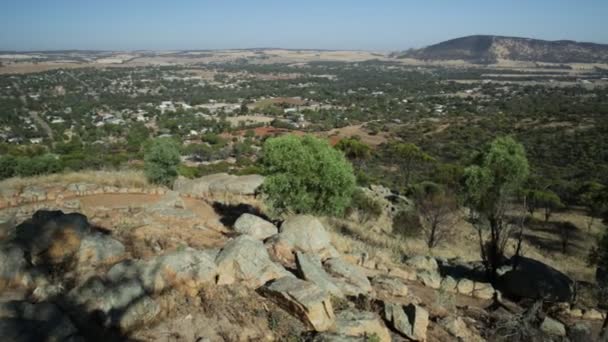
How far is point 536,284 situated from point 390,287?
4643 mm

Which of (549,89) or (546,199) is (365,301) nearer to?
(546,199)

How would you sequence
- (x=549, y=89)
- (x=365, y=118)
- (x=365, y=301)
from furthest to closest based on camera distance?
1. (x=549, y=89)
2. (x=365, y=118)
3. (x=365, y=301)

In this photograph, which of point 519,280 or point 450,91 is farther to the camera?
point 450,91

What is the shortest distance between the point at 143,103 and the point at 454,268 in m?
94.7

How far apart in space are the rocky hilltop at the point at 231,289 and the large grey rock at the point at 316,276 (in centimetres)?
3

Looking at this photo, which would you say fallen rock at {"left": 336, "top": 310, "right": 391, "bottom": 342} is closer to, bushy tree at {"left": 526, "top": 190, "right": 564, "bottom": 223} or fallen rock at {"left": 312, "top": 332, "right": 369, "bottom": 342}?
fallen rock at {"left": 312, "top": 332, "right": 369, "bottom": 342}

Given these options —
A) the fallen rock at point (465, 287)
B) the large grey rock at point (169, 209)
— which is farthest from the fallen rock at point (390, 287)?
the large grey rock at point (169, 209)

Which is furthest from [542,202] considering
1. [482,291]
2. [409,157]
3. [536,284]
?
[482,291]

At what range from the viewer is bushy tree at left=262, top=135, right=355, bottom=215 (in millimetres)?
13328

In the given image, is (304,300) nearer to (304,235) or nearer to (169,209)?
(304,235)

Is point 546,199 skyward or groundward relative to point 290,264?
groundward

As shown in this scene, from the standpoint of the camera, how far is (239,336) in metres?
6.48

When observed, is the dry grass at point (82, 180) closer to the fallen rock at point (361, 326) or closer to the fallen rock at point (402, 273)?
the fallen rock at point (402, 273)

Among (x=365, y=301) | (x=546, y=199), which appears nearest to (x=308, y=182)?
(x=365, y=301)
